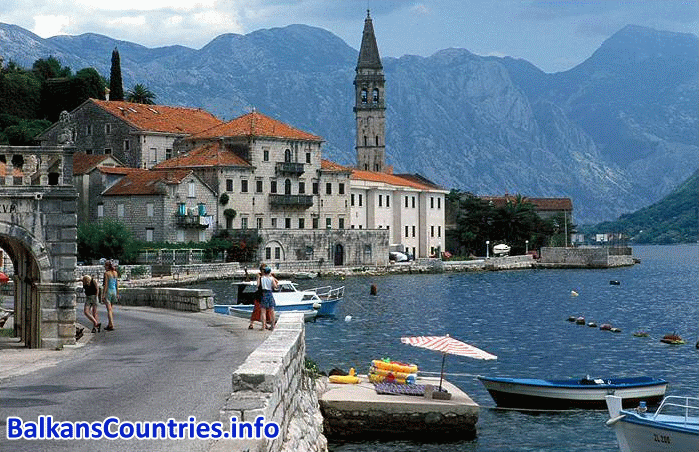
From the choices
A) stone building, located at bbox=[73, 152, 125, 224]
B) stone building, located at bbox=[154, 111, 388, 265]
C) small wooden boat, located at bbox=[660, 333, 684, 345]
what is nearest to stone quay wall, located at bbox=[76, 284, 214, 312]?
small wooden boat, located at bbox=[660, 333, 684, 345]

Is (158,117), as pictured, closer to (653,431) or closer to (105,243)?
(105,243)

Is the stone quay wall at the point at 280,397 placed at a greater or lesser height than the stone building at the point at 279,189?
lesser

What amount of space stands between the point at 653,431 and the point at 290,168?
89.2 m

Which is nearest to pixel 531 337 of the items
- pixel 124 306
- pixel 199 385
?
pixel 124 306

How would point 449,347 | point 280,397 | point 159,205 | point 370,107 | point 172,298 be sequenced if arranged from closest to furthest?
point 280,397
point 449,347
point 172,298
point 159,205
point 370,107

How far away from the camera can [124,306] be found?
4062cm

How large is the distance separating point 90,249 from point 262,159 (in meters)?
22.3

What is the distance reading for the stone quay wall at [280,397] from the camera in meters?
13.9

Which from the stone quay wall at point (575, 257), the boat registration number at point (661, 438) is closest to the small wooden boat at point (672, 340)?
the boat registration number at point (661, 438)

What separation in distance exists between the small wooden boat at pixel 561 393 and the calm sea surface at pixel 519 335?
1.37 ft

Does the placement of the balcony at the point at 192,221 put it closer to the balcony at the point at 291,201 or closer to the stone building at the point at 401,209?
the balcony at the point at 291,201

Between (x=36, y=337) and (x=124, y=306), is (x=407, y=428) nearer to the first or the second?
(x=36, y=337)

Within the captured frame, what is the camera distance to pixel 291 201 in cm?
11156

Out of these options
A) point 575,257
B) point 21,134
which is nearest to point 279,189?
point 21,134
